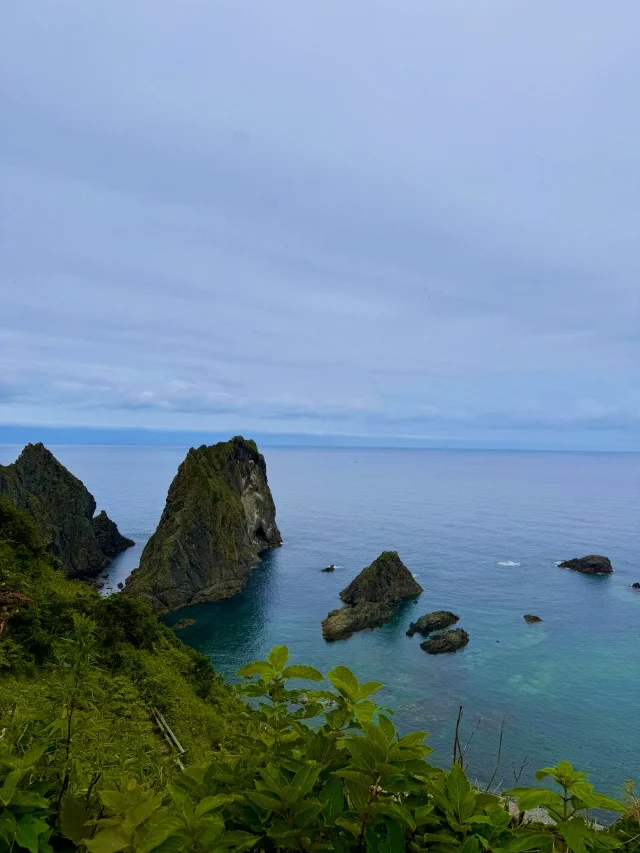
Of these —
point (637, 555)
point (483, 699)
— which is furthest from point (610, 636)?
point (637, 555)

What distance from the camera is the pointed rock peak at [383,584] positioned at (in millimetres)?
62469

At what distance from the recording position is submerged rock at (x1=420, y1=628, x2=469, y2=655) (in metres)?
49.9

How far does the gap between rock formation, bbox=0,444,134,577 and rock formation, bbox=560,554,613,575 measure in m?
73.9

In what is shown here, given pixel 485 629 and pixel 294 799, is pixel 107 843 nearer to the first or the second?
pixel 294 799

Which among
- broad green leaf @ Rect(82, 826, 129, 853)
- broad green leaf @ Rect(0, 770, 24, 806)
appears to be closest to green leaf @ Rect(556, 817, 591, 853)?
broad green leaf @ Rect(82, 826, 129, 853)

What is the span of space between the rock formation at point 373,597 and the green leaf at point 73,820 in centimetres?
5387

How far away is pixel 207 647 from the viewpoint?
51.9 m

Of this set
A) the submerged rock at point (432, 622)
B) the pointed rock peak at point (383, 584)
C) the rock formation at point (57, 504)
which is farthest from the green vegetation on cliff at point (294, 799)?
the rock formation at point (57, 504)

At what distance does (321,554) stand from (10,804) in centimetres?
8880

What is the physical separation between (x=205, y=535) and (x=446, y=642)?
3666cm

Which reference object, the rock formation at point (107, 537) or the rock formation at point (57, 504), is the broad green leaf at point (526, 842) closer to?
the rock formation at point (57, 504)

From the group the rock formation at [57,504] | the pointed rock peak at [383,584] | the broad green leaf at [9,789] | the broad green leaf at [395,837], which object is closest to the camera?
the broad green leaf at [395,837]

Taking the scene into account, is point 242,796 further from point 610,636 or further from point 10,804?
point 610,636

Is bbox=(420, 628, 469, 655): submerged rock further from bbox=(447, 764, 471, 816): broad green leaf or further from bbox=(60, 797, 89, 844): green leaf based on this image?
bbox=(60, 797, 89, 844): green leaf
